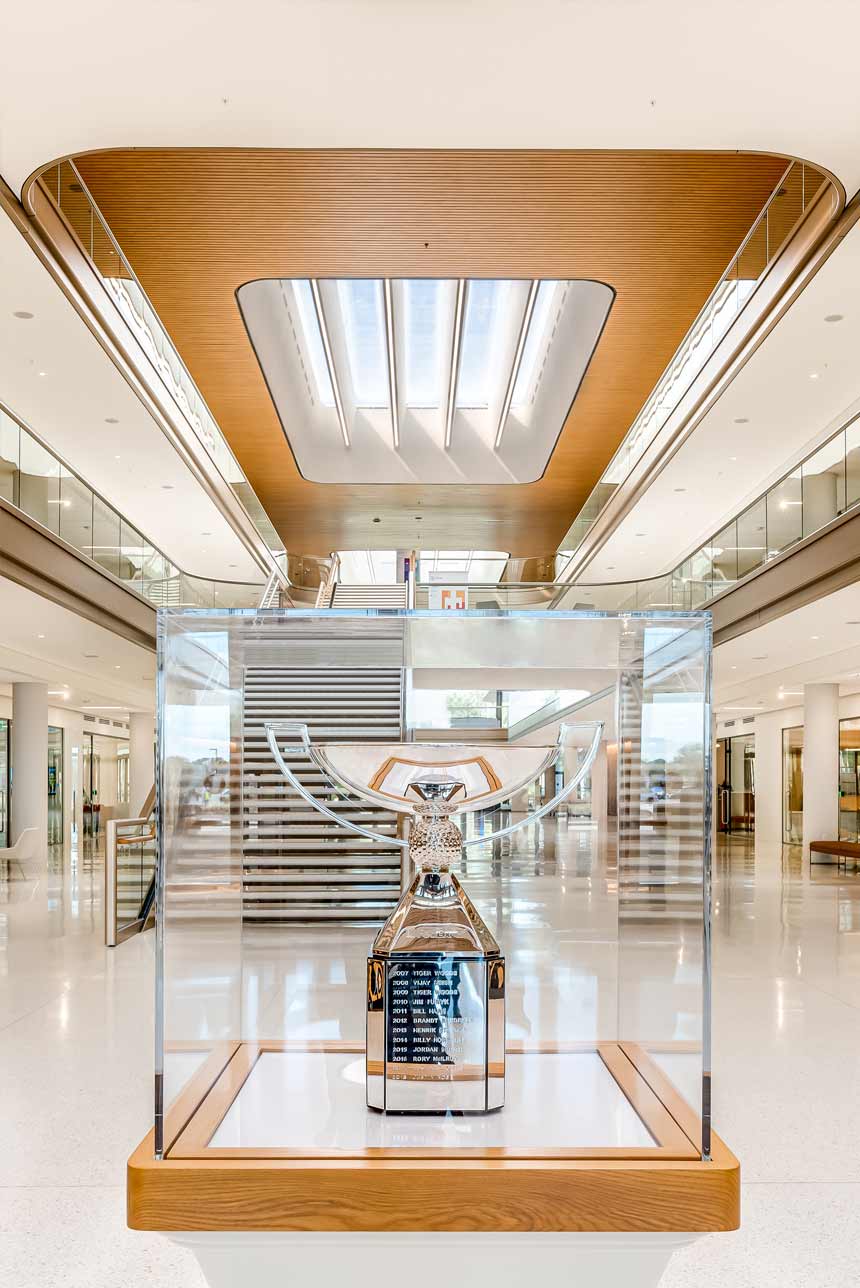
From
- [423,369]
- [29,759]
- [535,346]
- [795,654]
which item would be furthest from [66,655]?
[795,654]

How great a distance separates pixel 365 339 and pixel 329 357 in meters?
A: 0.54

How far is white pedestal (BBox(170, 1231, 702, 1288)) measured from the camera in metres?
1.57

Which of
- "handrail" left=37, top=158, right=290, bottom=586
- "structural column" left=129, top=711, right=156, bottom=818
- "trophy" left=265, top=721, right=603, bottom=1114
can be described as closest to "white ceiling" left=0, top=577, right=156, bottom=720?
"structural column" left=129, top=711, right=156, bottom=818

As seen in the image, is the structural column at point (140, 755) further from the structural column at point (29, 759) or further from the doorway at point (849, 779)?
the doorway at point (849, 779)

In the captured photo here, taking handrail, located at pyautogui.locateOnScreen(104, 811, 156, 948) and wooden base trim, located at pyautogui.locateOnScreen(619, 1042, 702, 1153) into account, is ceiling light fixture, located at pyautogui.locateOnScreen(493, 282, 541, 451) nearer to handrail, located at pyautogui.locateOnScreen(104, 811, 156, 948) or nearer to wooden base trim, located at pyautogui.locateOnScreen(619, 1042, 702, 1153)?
handrail, located at pyautogui.locateOnScreen(104, 811, 156, 948)

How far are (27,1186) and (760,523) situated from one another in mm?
11973

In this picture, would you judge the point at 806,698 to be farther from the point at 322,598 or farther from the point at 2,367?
the point at 2,367

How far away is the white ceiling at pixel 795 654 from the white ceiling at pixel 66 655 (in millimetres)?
8640

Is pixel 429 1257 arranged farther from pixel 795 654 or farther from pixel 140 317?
pixel 795 654

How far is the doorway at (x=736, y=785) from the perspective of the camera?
1172 inches

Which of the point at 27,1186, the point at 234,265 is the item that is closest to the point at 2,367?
the point at 234,265

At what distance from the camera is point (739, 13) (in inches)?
199

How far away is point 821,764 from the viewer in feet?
65.0

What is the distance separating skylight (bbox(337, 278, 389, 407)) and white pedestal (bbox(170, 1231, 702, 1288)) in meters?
10.6
